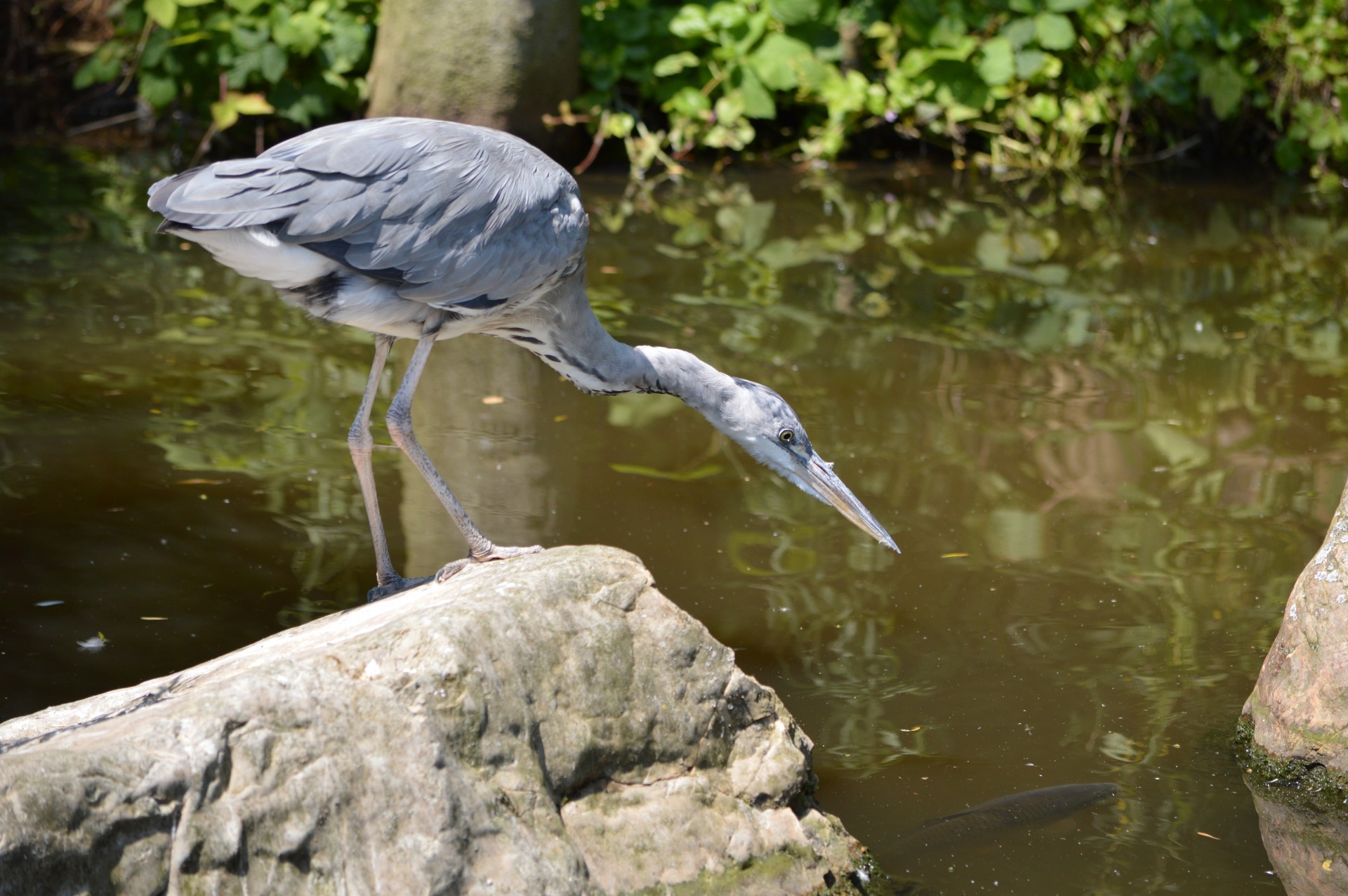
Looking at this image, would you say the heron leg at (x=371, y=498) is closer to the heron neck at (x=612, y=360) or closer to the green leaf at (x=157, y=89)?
the heron neck at (x=612, y=360)

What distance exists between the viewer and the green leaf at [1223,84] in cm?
1264

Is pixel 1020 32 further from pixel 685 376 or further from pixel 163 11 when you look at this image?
pixel 685 376

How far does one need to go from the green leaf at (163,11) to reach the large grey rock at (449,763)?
28.9ft

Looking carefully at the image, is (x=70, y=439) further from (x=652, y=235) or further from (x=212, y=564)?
(x=652, y=235)

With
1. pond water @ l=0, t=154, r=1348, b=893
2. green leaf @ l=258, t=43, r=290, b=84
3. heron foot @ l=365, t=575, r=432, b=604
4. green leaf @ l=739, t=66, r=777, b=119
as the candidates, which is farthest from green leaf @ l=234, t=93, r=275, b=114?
heron foot @ l=365, t=575, r=432, b=604

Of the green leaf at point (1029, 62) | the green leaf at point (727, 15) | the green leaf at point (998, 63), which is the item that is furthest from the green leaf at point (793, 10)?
the green leaf at point (1029, 62)

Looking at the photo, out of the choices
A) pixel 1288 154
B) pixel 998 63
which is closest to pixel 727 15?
pixel 998 63

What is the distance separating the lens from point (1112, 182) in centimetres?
1301

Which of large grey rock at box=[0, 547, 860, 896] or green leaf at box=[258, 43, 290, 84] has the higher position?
green leaf at box=[258, 43, 290, 84]

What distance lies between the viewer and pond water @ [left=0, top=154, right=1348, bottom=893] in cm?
442

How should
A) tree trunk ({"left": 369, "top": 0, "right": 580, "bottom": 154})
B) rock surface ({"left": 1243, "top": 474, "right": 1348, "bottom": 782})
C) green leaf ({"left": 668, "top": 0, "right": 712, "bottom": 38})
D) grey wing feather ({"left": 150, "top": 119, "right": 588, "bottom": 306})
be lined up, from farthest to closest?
green leaf ({"left": 668, "top": 0, "right": 712, "bottom": 38}) → tree trunk ({"left": 369, "top": 0, "right": 580, "bottom": 154}) → grey wing feather ({"left": 150, "top": 119, "right": 588, "bottom": 306}) → rock surface ({"left": 1243, "top": 474, "right": 1348, "bottom": 782})

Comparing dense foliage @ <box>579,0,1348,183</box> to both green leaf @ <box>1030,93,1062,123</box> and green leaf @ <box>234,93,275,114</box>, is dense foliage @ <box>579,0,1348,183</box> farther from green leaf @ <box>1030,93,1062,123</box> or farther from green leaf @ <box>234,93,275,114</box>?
green leaf @ <box>234,93,275,114</box>

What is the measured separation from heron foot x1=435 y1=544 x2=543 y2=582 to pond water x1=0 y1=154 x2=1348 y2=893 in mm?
811

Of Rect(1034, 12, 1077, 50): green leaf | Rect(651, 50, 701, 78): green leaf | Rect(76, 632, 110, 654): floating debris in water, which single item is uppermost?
Rect(1034, 12, 1077, 50): green leaf
